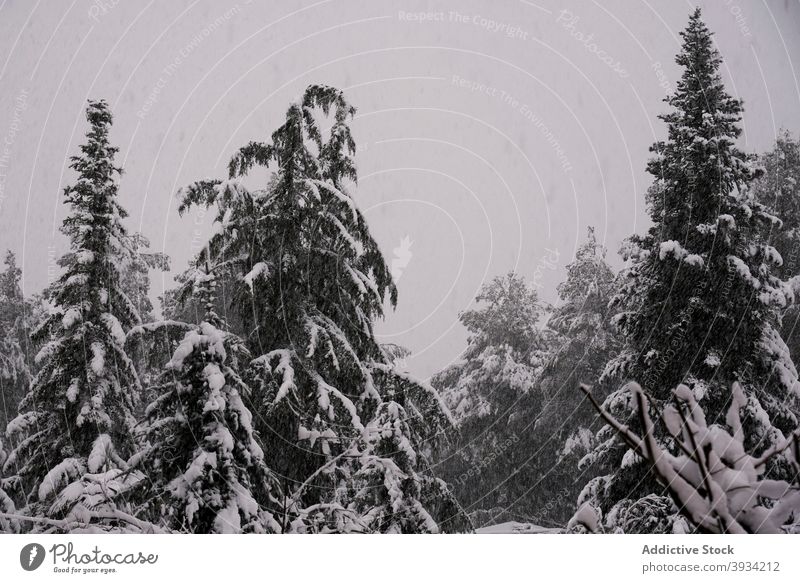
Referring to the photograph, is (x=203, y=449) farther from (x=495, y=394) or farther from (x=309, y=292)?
(x=495, y=394)

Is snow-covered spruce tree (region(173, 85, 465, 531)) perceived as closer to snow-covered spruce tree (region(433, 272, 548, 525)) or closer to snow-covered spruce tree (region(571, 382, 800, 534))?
snow-covered spruce tree (region(571, 382, 800, 534))

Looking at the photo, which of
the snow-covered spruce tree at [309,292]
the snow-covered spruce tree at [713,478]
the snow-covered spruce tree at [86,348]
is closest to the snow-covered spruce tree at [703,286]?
the snow-covered spruce tree at [309,292]

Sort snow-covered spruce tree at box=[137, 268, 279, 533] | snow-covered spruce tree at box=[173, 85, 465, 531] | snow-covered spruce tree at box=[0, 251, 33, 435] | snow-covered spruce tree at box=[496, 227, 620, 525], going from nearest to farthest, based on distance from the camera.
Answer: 1. snow-covered spruce tree at box=[137, 268, 279, 533]
2. snow-covered spruce tree at box=[173, 85, 465, 531]
3. snow-covered spruce tree at box=[0, 251, 33, 435]
4. snow-covered spruce tree at box=[496, 227, 620, 525]

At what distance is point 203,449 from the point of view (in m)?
4.38

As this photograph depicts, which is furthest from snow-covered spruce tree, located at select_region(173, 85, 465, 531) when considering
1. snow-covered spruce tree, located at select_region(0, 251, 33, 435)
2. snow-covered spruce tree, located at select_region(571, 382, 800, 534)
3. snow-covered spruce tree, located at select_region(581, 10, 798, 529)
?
snow-covered spruce tree, located at select_region(0, 251, 33, 435)

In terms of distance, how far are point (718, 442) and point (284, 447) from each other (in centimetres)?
652

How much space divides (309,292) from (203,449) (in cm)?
322

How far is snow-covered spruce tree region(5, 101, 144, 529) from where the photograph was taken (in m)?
7.79

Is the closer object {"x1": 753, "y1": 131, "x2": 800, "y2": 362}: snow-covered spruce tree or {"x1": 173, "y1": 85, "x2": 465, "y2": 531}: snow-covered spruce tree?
{"x1": 173, "y1": 85, "x2": 465, "y2": 531}: snow-covered spruce tree

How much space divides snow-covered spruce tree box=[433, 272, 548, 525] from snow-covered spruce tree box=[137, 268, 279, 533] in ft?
31.1
